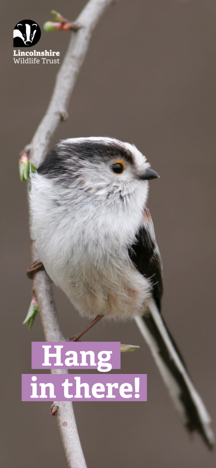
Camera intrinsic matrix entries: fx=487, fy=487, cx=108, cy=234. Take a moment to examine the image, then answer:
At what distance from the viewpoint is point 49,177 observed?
62.3 inches

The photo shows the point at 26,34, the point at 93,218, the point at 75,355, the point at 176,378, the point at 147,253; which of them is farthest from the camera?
the point at 26,34

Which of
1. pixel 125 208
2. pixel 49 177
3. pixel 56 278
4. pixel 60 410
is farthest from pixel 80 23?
pixel 60 410

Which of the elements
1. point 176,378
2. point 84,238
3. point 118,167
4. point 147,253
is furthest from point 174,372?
point 118,167

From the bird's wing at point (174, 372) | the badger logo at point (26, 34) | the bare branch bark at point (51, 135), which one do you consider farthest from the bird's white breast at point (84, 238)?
the badger logo at point (26, 34)

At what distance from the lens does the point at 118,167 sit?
154cm

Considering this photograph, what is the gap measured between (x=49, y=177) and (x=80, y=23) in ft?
2.43

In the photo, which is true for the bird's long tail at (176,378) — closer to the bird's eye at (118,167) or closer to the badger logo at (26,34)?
the bird's eye at (118,167)

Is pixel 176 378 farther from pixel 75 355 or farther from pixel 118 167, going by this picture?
pixel 118 167

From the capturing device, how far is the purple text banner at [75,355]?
152 cm

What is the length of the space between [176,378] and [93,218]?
100 cm

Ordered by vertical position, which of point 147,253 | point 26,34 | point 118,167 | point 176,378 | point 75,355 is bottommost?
point 176,378

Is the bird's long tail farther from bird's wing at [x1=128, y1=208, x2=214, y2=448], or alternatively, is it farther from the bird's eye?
the bird's eye

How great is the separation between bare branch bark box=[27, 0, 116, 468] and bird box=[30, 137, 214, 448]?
10 centimetres

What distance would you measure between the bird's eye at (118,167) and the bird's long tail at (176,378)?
77 cm
